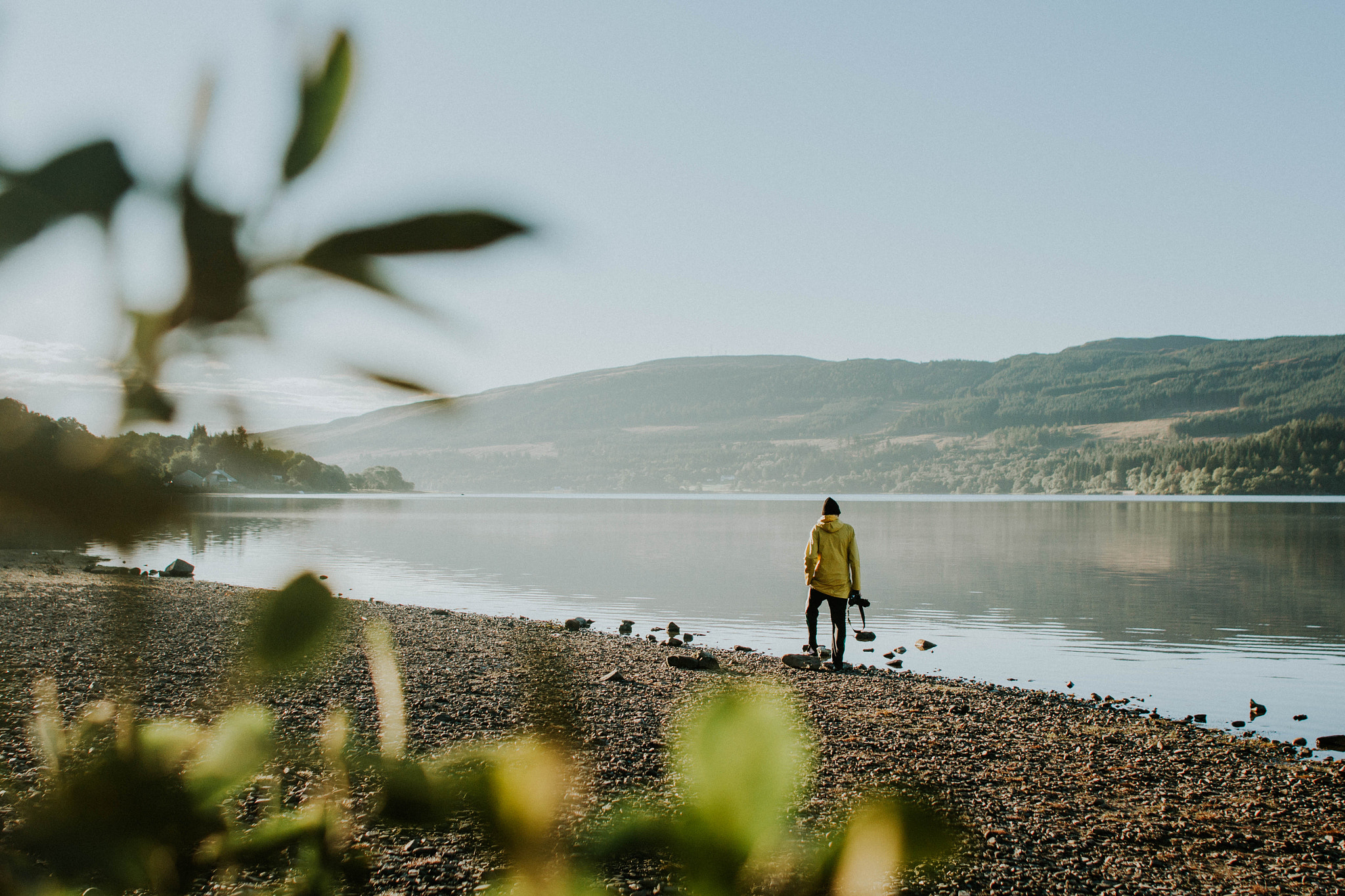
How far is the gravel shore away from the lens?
37.4 inches

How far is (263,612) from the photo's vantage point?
80cm

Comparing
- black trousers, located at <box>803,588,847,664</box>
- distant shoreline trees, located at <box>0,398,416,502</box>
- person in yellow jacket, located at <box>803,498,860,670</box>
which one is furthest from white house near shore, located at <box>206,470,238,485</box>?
black trousers, located at <box>803,588,847,664</box>

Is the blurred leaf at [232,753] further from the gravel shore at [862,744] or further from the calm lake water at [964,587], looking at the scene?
the calm lake water at [964,587]

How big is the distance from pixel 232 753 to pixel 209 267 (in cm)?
53

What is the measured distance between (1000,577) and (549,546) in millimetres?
29077

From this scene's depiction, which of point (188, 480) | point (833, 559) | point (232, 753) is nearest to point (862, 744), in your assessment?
point (833, 559)

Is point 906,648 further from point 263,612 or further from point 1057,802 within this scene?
point 263,612

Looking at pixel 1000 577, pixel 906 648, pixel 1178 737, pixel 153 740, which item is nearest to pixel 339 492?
pixel 153 740

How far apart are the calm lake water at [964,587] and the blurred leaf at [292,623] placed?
2 centimetres

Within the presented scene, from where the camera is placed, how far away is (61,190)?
72cm

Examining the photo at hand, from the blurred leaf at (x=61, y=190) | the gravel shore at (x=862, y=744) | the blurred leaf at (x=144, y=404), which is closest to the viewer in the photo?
the blurred leaf at (x=61, y=190)

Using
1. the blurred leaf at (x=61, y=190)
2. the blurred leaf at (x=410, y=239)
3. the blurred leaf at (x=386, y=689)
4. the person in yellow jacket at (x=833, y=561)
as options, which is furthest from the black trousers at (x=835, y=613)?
the blurred leaf at (x=61, y=190)

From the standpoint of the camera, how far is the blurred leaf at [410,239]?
2.45ft

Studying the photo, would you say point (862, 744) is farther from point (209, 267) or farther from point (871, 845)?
point (209, 267)
